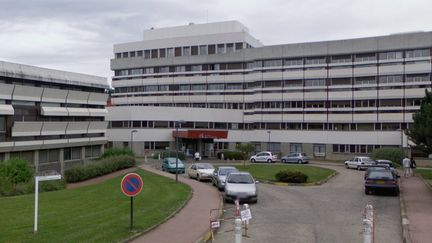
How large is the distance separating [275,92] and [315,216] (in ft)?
189

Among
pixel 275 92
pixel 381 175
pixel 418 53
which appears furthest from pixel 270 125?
pixel 381 175

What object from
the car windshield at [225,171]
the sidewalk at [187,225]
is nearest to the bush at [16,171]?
the car windshield at [225,171]

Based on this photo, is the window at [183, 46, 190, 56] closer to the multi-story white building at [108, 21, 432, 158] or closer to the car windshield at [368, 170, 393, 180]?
the multi-story white building at [108, 21, 432, 158]

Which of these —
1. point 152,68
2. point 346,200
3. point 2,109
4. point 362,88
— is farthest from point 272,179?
point 152,68

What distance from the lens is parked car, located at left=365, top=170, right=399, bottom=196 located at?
89.3ft

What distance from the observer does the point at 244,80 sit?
8131cm

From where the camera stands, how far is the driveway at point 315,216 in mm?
15938

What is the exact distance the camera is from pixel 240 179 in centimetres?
2502

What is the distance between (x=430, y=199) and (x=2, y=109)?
97.1 ft

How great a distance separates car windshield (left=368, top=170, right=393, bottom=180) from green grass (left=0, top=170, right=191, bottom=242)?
10.5 m

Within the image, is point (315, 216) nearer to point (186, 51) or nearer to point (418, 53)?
point (418, 53)

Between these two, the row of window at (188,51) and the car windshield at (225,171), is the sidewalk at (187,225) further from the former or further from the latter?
the row of window at (188,51)

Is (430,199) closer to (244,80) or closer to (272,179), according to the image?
(272,179)

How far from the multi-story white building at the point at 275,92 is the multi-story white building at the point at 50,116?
20.7 meters
